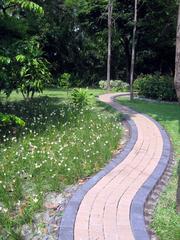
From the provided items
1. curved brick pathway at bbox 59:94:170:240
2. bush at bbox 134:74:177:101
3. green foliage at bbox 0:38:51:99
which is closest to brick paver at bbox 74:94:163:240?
curved brick pathway at bbox 59:94:170:240

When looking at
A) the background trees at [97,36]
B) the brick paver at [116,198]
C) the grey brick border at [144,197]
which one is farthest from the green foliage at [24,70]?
the background trees at [97,36]

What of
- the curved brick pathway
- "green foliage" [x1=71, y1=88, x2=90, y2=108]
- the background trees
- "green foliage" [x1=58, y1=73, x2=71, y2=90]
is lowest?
the curved brick pathway

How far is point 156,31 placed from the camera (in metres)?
26.6

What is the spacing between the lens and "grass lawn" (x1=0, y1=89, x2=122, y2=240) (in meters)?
5.84

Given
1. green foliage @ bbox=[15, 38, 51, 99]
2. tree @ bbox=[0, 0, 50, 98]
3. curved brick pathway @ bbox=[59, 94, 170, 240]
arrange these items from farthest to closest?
green foliage @ bbox=[15, 38, 51, 99] → tree @ bbox=[0, 0, 50, 98] → curved brick pathway @ bbox=[59, 94, 170, 240]

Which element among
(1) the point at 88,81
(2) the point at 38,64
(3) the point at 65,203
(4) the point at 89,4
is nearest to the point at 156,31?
(4) the point at 89,4

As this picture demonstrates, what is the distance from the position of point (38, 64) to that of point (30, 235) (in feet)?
31.4

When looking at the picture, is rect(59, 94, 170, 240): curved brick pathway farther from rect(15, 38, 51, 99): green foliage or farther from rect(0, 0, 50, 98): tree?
rect(15, 38, 51, 99): green foliage

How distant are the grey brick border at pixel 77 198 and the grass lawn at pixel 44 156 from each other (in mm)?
227

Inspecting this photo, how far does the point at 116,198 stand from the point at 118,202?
16cm

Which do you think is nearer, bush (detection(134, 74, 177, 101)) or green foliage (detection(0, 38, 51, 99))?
green foliage (detection(0, 38, 51, 99))

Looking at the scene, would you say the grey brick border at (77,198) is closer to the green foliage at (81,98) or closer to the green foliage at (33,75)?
the green foliage at (33,75)

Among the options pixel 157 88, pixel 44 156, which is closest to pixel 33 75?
pixel 44 156

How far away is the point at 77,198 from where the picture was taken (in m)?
5.91
